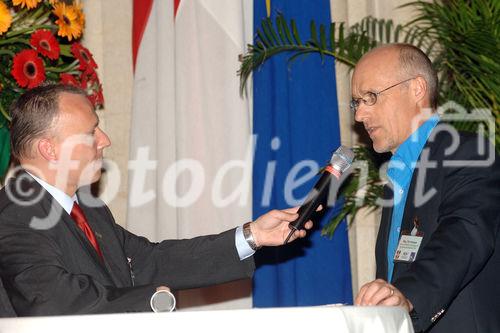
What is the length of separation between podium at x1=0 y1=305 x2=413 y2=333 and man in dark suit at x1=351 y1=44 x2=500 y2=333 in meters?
0.30

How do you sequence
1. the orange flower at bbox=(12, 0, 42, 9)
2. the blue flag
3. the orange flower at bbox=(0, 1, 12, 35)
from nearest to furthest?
the orange flower at bbox=(0, 1, 12, 35)
the orange flower at bbox=(12, 0, 42, 9)
the blue flag

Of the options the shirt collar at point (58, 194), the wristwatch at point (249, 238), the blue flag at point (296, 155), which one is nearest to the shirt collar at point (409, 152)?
the wristwatch at point (249, 238)

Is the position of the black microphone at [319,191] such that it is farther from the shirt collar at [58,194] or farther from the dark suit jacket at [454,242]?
the shirt collar at [58,194]

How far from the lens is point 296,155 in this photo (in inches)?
207

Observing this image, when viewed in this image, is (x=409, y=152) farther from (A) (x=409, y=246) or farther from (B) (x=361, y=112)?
(A) (x=409, y=246)

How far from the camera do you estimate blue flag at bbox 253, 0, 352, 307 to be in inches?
203

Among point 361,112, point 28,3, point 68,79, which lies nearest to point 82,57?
point 68,79

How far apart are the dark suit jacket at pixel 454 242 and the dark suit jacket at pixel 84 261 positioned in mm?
872

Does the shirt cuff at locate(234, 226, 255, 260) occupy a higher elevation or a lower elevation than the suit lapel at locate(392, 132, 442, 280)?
Answer: lower

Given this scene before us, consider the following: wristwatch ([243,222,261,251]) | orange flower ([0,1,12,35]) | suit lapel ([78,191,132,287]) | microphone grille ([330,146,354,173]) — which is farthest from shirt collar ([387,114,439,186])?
orange flower ([0,1,12,35])

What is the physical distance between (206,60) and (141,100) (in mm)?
528

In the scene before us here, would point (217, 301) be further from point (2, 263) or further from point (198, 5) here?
point (2, 263)

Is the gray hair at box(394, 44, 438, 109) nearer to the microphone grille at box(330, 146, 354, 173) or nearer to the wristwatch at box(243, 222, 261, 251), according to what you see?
the microphone grille at box(330, 146, 354, 173)

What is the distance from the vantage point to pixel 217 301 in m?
5.21
